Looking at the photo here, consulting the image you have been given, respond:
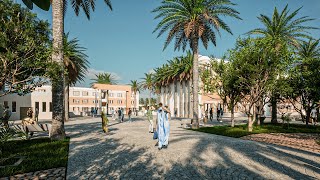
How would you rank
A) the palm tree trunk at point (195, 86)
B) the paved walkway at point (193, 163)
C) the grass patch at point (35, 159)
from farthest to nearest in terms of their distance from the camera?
1. the palm tree trunk at point (195, 86)
2. the grass patch at point (35, 159)
3. the paved walkway at point (193, 163)

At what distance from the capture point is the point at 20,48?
368 inches

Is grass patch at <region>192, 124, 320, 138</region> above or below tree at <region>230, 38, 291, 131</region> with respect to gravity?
below

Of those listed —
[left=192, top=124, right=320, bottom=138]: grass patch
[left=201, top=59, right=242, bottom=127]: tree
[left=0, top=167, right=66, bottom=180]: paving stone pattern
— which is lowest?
[left=192, top=124, right=320, bottom=138]: grass patch

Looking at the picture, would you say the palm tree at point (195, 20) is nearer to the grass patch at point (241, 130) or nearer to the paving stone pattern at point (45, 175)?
the grass patch at point (241, 130)

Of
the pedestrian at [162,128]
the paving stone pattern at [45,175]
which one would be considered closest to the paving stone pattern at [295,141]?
the pedestrian at [162,128]

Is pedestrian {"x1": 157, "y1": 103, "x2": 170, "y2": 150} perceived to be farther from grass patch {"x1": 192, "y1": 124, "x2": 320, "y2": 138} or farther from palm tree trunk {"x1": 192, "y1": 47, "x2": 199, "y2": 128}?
palm tree trunk {"x1": 192, "y1": 47, "x2": 199, "y2": 128}

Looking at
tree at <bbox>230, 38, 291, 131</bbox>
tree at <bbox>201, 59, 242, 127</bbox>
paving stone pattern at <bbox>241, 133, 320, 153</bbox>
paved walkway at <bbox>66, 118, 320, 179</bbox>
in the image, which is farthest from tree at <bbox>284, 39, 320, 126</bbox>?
paved walkway at <bbox>66, 118, 320, 179</bbox>

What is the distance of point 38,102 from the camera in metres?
40.8

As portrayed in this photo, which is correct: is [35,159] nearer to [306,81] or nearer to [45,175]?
[45,175]

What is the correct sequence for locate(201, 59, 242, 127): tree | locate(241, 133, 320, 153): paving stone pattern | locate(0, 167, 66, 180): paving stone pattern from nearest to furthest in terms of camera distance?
locate(0, 167, 66, 180): paving stone pattern
locate(241, 133, 320, 153): paving stone pattern
locate(201, 59, 242, 127): tree

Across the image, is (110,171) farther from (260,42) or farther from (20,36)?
(260,42)

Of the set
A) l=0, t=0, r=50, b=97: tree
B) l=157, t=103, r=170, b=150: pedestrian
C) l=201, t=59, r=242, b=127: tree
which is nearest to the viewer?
l=0, t=0, r=50, b=97: tree

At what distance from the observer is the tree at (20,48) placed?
888cm

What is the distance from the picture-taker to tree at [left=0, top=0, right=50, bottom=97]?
888cm
